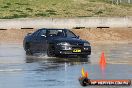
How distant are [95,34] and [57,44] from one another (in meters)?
24.3

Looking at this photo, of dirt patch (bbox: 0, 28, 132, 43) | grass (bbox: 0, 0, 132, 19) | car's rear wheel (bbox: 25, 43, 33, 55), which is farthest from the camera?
grass (bbox: 0, 0, 132, 19)

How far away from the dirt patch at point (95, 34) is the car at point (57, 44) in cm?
1963

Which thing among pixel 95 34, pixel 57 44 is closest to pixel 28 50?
pixel 57 44

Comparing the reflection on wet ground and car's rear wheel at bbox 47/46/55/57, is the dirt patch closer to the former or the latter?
car's rear wheel at bbox 47/46/55/57

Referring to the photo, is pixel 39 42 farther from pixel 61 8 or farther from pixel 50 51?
pixel 61 8

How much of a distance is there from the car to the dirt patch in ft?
64.4

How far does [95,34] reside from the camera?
173ft

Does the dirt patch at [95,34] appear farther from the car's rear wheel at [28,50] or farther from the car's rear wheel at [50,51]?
the car's rear wheel at [50,51]

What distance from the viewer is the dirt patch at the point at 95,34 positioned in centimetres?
5140

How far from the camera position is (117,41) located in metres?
51.0

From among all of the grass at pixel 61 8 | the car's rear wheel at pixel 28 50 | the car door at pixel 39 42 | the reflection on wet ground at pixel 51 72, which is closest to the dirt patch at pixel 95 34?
the grass at pixel 61 8

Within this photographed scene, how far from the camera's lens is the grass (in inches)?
2399

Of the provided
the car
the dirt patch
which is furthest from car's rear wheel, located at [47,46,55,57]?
the dirt patch

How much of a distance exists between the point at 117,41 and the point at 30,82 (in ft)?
110
